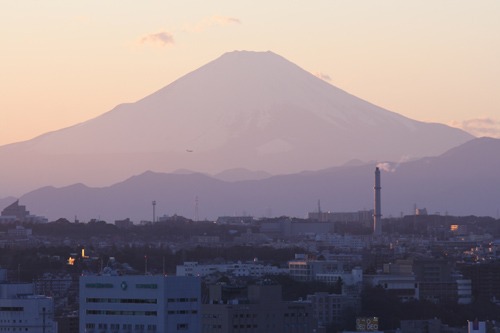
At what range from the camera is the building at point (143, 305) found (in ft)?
162

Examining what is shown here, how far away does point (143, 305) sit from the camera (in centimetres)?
4962

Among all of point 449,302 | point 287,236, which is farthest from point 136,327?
point 287,236

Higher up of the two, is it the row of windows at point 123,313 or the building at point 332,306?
the building at point 332,306

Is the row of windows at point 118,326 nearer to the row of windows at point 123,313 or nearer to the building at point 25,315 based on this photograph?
the row of windows at point 123,313

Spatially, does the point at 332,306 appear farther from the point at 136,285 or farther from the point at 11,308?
the point at 136,285

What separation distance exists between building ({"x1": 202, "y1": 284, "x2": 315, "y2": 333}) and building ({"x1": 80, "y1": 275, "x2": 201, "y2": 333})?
53.8ft

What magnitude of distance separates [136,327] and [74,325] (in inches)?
871

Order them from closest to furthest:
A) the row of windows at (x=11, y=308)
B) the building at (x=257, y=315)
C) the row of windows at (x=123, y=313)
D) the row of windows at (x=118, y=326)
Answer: the row of windows at (x=118, y=326)
the row of windows at (x=123, y=313)
the row of windows at (x=11, y=308)
the building at (x=257, y=315)

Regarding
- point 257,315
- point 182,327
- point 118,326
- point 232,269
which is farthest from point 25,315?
point 232,269

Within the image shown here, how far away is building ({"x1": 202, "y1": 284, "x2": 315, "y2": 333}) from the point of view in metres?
68.6

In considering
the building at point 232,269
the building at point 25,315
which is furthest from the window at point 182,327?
the building at point 232,269

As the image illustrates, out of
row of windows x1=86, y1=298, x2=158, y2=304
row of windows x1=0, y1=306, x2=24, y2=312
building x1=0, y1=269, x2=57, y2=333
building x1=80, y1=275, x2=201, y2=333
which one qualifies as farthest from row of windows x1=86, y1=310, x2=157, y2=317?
row of windows x1=0, y1=306, x2=24, y2=312

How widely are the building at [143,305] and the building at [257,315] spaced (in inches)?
646

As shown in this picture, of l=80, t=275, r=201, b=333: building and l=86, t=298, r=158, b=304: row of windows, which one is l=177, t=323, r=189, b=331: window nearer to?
l=80, t=275, r=201, b=333: building
